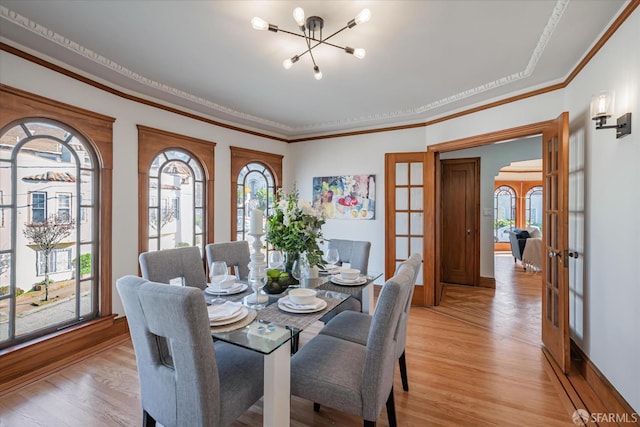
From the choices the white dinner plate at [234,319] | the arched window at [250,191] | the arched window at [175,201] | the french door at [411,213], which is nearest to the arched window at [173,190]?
the arched window at [175,201]

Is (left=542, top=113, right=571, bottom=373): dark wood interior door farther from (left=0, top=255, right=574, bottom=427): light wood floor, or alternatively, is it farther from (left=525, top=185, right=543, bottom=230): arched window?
(left=525, top=185, right=543, bottom=230): arched window

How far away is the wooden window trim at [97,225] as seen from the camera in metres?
2.22

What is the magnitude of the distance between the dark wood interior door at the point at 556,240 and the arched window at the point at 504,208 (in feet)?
26.4

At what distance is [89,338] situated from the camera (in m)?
2.71

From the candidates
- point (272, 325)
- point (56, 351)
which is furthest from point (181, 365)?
point (56, 351)

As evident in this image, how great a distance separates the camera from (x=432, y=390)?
7.08ft

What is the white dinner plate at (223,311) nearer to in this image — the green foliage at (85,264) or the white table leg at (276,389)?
the white table leg at (276,389)

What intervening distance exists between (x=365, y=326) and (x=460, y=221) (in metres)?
3.80

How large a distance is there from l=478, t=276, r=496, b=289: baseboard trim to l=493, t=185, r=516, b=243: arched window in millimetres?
5819

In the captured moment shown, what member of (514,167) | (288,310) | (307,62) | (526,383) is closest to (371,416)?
(288,310)

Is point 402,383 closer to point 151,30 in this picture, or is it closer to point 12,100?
point 151,30

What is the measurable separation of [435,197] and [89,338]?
4125 millimetres

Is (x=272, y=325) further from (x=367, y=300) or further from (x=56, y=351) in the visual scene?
(x=56, y=351)

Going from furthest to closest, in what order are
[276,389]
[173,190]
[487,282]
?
[487,282] → [173,190] → [276,389]
